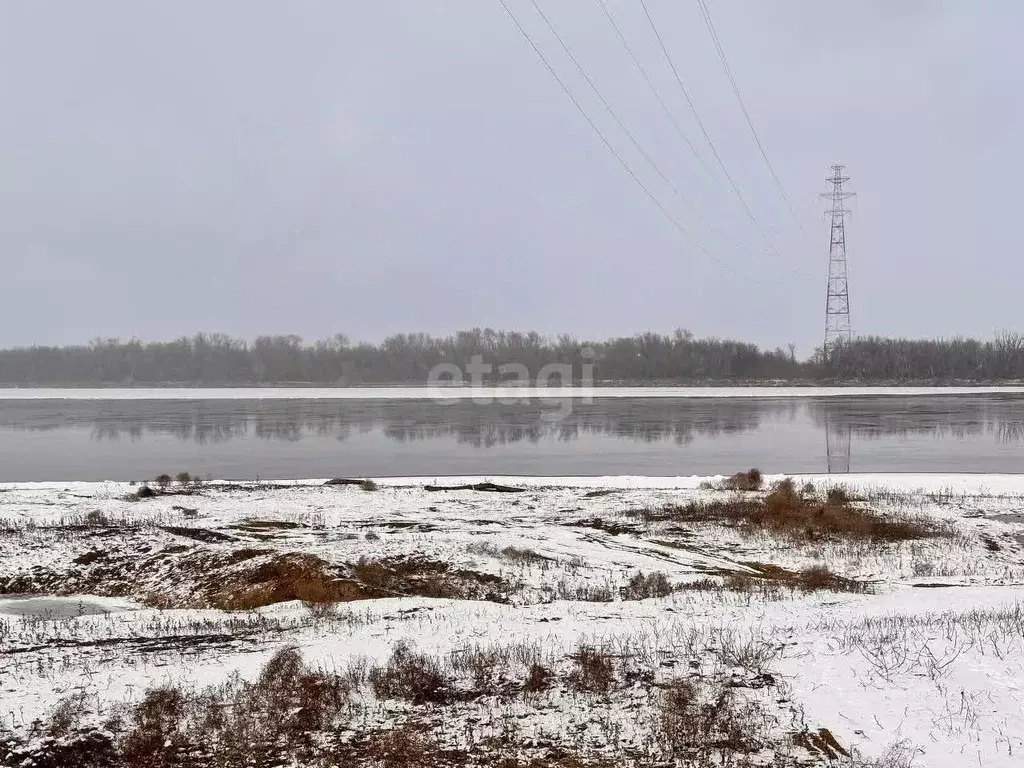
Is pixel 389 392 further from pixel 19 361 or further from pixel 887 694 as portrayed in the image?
pixel 887 694

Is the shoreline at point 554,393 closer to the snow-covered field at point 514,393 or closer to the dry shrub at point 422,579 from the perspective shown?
the snow-covered field at point 514,393

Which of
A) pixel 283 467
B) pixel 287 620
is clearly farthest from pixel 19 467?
pixel 287 620

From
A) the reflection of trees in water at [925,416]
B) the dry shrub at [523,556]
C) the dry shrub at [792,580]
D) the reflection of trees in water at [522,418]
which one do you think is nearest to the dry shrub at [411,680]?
the dry shrub at [792,580]

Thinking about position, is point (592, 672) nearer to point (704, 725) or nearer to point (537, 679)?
point (537, 679)

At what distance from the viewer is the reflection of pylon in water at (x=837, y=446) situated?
78.6 ft

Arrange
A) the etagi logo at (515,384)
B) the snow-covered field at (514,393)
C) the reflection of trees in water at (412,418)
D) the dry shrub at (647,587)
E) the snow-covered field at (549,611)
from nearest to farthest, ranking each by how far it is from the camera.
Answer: the snow-covered field at (549,611) → the dry shrub at (647,587) → the reflection of trees in water at (412,418) → the etagi logo at (515,384) → the snow-covered field at (514,393)

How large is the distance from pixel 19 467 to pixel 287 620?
20487 mm

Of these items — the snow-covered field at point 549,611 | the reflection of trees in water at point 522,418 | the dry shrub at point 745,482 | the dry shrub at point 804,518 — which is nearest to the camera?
the snow-covered field at point 549,611

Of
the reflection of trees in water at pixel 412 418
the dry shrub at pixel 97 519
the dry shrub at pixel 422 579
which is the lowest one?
the dry shrub at pixel 422 579

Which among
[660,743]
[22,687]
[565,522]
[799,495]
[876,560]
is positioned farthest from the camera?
[799,495]

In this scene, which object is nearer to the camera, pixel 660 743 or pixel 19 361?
pixel 660 743

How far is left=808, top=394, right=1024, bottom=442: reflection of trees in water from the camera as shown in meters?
33.0

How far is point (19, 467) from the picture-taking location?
81.9 ft

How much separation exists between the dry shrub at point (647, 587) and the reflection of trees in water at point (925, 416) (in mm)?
23377
